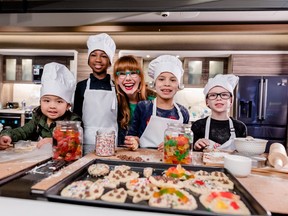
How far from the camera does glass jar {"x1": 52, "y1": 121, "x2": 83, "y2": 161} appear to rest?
1.18 meters

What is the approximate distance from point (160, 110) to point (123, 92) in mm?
368

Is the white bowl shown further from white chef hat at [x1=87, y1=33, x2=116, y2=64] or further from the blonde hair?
white chef hat at [x1=87, y1=33, x2=116, y2=64]

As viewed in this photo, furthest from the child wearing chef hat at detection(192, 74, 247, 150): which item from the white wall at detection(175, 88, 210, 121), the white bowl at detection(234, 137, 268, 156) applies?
the white wall at detection(175, 88, 210, 121)

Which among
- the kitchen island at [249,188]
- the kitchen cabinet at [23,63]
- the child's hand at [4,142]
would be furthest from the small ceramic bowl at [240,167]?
the kitchen cabinet at [23,63]

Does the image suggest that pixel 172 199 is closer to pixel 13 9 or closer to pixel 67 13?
pixel 67 13

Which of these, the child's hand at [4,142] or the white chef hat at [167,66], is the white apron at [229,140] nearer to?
the white chef hat at [167,66]

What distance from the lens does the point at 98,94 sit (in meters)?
1.94

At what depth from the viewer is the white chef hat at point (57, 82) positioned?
1510mm

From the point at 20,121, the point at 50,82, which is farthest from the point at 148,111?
the point at 20,121

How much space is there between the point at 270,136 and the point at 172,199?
11.8ft

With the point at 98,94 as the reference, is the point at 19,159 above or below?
below

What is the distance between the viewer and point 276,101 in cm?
381

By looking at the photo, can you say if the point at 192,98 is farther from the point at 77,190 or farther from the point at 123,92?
the point at 77,190

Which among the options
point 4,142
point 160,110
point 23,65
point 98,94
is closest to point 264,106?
point 160,110
